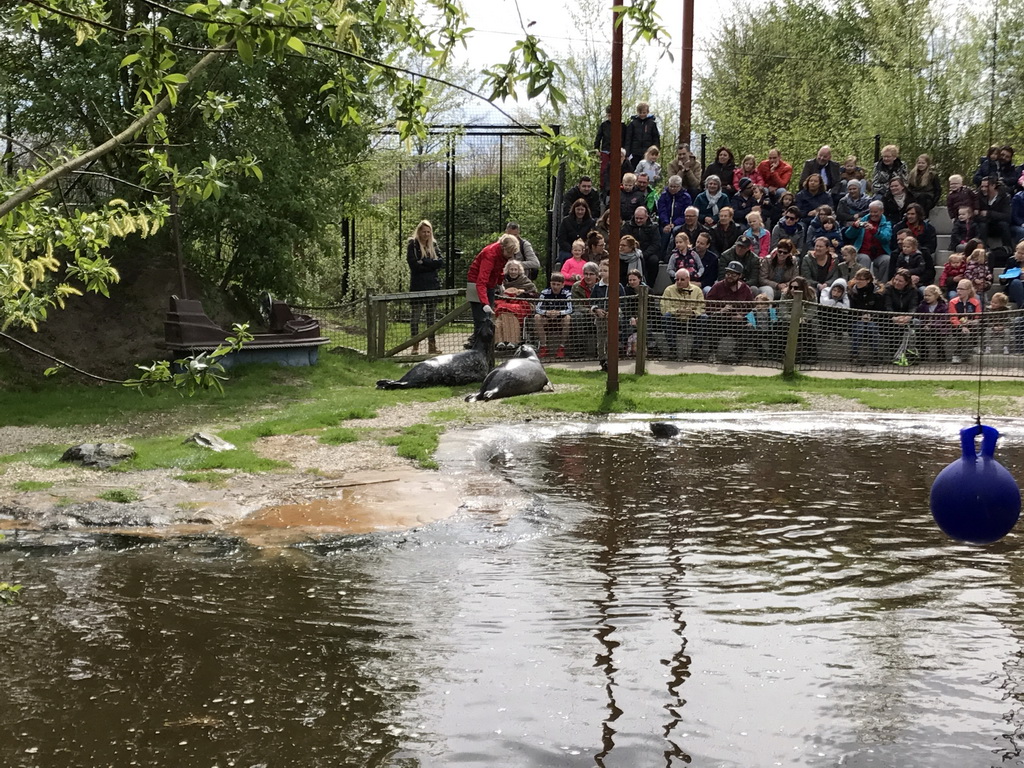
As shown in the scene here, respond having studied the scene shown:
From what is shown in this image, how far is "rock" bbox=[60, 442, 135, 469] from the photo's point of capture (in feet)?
33.0

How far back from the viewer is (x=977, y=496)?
5590 millimetres

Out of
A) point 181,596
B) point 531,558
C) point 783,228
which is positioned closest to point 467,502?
point 531,558

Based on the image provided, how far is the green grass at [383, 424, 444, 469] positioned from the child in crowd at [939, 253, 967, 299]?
8.53 meters

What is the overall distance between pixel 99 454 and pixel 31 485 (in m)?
0.95

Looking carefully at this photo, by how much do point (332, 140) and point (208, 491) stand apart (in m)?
8.61

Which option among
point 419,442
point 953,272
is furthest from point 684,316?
point 419,442

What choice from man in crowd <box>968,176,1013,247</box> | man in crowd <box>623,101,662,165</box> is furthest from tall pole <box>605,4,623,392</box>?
man in crowd <box>968,176,1013,247</box>

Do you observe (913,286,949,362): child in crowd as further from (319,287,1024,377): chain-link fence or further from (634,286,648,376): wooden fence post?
(634,286,648,376): wooden fence post

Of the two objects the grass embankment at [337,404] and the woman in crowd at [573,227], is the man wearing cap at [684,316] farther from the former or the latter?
the woman in crowd at [573,227]

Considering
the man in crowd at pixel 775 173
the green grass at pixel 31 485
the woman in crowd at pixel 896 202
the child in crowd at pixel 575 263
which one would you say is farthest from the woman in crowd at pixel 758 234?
the green grass at pixel 31 485

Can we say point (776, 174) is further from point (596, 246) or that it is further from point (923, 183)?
point (596, 246)

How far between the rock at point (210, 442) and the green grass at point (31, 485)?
1.61 m

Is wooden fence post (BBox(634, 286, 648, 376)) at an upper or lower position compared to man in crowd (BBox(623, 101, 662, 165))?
lower

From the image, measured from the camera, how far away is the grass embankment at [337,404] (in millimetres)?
10969
